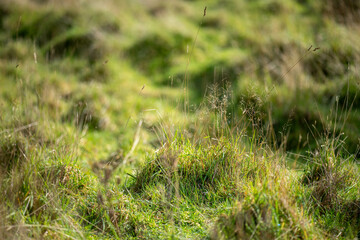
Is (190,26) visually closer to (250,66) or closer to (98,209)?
(250,66)

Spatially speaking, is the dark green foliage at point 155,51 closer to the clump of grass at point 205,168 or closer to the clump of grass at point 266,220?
the clump of grass at point 205,168

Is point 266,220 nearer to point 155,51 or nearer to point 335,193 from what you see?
point 335,193

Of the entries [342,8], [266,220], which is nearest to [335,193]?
[266,220]

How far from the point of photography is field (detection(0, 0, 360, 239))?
2.19 m

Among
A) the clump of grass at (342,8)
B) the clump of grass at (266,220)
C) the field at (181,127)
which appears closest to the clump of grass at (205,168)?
the field at (181,127)

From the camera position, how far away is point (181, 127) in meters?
3.10

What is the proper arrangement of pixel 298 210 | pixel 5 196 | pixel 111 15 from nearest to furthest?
pixel 298 210
pixel 5 196
pixel 111 15

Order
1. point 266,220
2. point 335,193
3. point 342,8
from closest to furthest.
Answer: point 266,220 → point 335,193 → point 342,8

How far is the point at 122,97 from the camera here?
5.82 metres

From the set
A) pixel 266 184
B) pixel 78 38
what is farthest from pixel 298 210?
pixel 78 38

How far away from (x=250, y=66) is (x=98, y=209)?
4.23 m

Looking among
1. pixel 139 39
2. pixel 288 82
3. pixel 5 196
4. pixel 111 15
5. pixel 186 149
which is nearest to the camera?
pixel 5 196

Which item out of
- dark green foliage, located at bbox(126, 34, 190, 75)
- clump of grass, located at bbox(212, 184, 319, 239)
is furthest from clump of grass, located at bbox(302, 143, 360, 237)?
dark green foliage, located at bbox(126, 34, 190, 75)

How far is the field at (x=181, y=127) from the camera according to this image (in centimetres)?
219
